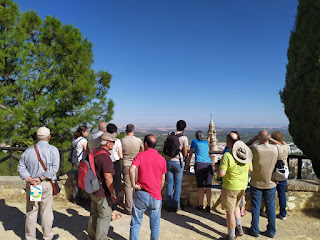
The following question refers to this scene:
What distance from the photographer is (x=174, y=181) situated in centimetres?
445

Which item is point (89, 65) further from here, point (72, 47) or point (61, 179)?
point (61, 179)

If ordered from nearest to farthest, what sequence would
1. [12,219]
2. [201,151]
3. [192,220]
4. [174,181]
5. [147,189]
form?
[147,189]
[12,219]
[192,220]
[201,151]
[174,181]

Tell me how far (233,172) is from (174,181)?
1573mm

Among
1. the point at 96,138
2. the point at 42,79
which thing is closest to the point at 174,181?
the point at 96,138

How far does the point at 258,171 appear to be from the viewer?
3.40m

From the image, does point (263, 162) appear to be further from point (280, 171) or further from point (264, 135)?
point (280, 171)

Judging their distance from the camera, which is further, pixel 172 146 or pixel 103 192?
pixel 172 146

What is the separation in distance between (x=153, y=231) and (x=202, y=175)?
1.68 meters

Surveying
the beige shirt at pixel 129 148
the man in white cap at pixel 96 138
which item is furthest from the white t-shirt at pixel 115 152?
the man in white cap at pixel 96 138

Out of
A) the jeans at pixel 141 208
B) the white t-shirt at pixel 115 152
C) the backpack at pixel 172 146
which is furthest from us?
the backpack at pixel 172 146

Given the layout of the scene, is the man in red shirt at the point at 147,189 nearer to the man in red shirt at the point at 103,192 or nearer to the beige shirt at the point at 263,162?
the man in red shirt at the point at 103,192

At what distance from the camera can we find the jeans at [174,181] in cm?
421

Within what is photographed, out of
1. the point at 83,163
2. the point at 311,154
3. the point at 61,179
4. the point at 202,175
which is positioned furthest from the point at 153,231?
the point at 311,154

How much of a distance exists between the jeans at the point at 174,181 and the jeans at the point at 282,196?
1.85 metres
